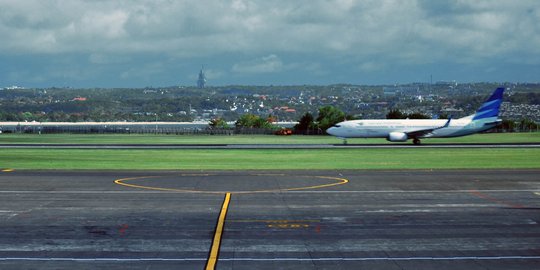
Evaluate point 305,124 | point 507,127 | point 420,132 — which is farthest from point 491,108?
point 305,124

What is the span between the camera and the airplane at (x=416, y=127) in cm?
10062

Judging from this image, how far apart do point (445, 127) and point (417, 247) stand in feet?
271

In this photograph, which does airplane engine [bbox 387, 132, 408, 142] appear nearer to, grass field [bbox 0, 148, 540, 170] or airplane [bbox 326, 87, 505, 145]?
airplane [bbox 326, 87, 505, 145]

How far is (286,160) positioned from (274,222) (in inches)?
1607

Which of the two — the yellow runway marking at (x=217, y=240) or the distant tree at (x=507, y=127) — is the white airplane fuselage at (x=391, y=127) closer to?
the yellow runway marking at (x=217, y=240)

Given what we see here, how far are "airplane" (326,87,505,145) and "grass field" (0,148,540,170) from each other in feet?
56.1

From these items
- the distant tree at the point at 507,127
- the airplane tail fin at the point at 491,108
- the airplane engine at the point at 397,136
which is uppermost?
the airplane tail fin at the point at 491,108

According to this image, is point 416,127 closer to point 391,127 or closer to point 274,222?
point 391,127

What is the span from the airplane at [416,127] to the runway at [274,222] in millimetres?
53340

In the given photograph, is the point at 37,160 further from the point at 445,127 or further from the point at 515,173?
the point at 445,127

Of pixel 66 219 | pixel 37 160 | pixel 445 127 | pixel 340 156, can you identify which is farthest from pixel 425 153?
pixel 66 219

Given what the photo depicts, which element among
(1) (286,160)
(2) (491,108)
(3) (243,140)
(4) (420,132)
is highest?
(2) (491,108)

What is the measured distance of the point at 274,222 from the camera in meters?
28.4

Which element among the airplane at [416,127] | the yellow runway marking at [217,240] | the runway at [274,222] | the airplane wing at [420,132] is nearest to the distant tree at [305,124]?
the airplane at [416,127]
